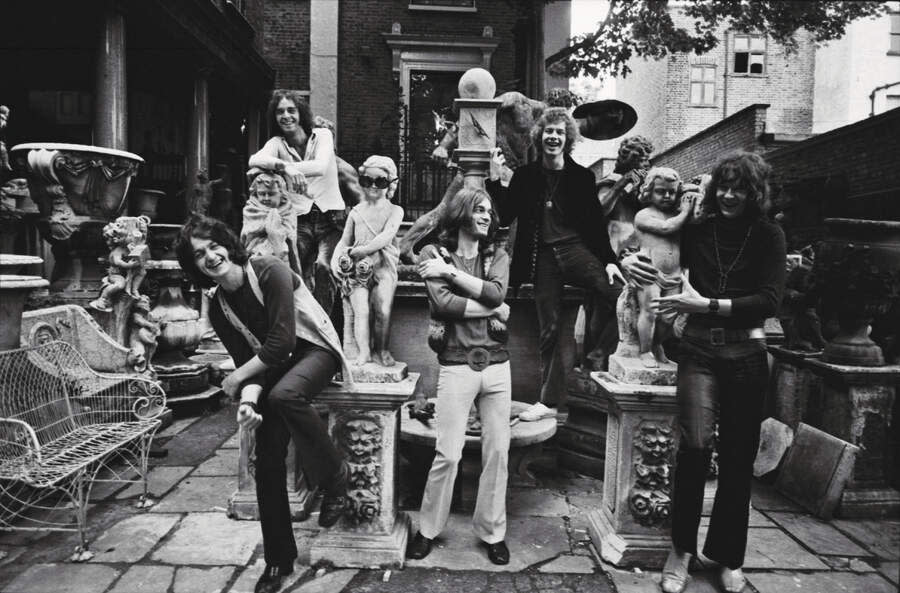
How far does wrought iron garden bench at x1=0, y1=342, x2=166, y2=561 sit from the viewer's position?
3367 mm

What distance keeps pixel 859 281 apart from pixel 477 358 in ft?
9.68

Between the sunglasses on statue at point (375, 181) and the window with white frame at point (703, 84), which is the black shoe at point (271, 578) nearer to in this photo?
the sunglasses on statue at point (375, 181)

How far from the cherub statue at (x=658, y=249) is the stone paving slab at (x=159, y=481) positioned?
335 cm

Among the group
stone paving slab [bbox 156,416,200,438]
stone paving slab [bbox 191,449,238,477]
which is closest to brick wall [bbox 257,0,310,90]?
stone paving slab [bbox 156,416,200,438]

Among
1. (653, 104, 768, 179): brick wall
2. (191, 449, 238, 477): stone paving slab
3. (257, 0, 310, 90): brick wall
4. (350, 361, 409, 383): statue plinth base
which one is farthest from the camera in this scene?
(257, 0, 310, 90): brick wall

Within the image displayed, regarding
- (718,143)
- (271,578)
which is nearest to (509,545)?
(271,578)

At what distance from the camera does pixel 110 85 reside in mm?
8398

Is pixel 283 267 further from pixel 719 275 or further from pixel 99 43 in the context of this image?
pixel 99 43

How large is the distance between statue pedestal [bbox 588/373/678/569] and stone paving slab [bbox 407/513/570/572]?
1.11 feet

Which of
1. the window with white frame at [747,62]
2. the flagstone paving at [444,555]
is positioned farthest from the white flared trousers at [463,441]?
the window with white frame at [747,62]

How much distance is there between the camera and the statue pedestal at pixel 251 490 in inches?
154

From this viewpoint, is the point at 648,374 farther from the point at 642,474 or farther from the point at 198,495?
the point at 198,495

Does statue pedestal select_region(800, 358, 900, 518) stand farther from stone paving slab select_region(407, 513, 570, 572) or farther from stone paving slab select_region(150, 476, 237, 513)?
stone paving slab select_region(150, 476, 237, 513)

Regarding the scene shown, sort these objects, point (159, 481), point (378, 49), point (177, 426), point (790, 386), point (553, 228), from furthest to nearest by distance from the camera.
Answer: point (378, 49), point (177, 426), point (790, 386), point (159, 481), point (553, 228)
